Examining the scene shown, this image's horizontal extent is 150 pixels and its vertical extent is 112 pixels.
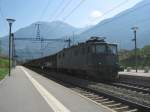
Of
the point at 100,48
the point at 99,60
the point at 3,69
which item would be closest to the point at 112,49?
the point at 100,48

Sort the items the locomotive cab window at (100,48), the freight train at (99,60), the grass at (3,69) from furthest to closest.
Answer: the grass at (3,69) → the locomotive cab window at (100,48) → the freight train at (99,60)

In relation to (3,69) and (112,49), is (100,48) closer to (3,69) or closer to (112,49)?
(112,49)

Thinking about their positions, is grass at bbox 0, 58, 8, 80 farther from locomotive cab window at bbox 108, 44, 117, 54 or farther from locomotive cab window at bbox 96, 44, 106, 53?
locomotive cab window at bbox 108, 44, 117, 54

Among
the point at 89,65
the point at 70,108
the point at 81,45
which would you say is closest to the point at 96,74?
the point at 89,65

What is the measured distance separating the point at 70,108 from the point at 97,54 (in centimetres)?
1554

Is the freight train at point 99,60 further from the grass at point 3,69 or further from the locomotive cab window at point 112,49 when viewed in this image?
the grass at point 3,69

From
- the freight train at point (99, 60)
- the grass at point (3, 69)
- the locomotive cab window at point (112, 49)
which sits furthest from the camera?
the grass at point (3, 69)

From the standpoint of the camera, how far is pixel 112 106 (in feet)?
42.7

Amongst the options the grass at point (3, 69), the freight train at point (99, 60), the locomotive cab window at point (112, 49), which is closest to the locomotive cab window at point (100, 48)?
→ the freight train at point (99, 60)

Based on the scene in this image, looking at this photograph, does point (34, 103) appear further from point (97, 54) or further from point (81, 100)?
point (97, 54)

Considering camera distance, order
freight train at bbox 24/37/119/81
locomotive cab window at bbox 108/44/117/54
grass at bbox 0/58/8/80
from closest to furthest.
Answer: freight train at bbox 24/37/119/81 < locomotive cab window at bbox 108/44/117/54 < grass at bbox 0/58/8/80

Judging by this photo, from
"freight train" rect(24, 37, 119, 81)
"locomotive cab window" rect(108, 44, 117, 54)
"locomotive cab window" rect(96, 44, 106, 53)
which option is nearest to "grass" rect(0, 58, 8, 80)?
"freight train" rect(24, 37, 119, 81)

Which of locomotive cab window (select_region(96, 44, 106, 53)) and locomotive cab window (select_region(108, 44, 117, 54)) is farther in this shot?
locomotive cab window (select_region(108, 44, 117, 54))

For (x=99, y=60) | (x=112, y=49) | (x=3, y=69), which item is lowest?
(x=3, y=69)
